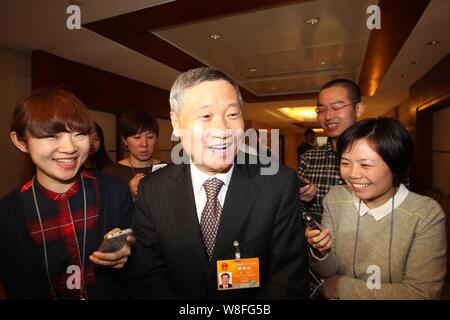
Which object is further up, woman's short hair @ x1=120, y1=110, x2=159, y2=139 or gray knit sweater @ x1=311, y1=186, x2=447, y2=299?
woman's short hair @ x1=120, y1=110, x2=159, y2=139

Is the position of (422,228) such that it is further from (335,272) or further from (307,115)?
(307,115)

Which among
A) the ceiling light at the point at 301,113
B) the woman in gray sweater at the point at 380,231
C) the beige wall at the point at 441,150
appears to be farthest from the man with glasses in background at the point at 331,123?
the ceiling light at the point at 301,113

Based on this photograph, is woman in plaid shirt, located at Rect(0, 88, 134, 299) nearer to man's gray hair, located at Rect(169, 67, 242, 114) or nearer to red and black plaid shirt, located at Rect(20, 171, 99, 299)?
red and black plaid shirt, located at Rect(20, 171, 99, 299)

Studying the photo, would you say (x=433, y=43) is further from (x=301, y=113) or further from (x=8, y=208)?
(x=301, y=113)

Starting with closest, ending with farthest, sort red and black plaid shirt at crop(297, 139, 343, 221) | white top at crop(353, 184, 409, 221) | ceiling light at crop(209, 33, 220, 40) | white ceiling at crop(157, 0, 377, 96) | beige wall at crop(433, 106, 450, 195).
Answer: white top at crop(353, 184, 409, 221) → red and black plaid shirt at crop(297, 139, 343, 221) → white ceiling at crop(157, 0, 377, 96) → ceiling light at crop(209, 33, 220, 40) → beige wall at crop(433, 106, 450, 195)

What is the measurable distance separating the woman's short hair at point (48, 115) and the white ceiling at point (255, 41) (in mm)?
1754

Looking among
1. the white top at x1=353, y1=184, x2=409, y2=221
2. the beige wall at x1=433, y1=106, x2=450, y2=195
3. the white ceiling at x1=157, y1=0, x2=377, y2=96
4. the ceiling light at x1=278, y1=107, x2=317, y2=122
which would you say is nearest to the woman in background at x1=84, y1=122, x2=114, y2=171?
the white ceiling at x1=157, y1=0, x2=377, y2=96

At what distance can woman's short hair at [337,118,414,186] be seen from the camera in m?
1.31

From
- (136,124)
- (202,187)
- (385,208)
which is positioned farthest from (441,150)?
(202,187)

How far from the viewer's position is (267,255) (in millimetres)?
1234

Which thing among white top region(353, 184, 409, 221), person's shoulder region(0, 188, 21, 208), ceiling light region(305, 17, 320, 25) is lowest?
white top region(353, 184, 409, 221)

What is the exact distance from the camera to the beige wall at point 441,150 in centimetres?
491

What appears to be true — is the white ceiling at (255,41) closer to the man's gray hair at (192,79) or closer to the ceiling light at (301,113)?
the man's gray hair at (192,79)

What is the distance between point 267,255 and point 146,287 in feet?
1.78
